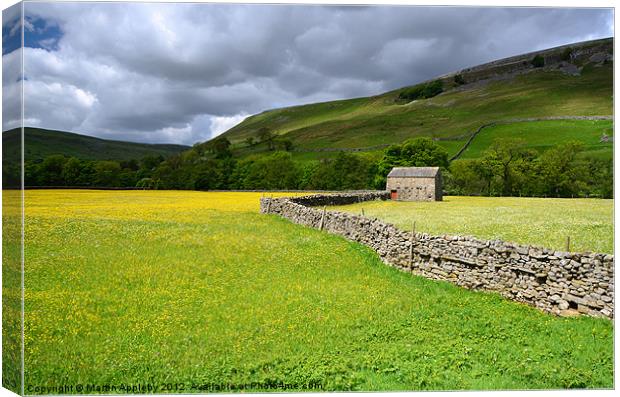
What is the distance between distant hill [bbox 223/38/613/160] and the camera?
880cm

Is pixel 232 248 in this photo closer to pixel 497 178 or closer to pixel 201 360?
pixel 201 360

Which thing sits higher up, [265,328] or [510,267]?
[510,267]

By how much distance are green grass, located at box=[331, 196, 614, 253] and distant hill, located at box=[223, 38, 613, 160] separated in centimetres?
232

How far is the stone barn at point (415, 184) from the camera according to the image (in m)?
29.5

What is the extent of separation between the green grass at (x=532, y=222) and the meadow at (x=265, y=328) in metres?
4.76

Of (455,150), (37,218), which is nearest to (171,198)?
(37,218)

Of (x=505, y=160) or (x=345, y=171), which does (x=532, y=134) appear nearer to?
(x=505, y=160)

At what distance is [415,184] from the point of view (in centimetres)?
3188

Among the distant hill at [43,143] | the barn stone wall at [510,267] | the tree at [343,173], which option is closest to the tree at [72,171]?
the distant hill at [43,143]

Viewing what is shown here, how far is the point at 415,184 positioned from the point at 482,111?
14662mm

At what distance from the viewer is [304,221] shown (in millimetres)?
18969

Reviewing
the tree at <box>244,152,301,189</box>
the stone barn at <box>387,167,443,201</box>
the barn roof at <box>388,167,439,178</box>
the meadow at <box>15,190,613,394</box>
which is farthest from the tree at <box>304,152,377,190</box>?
the meadow at <box>15,190,613,394</box>

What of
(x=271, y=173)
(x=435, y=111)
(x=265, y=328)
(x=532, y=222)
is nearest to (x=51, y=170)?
(x=265, y=328)

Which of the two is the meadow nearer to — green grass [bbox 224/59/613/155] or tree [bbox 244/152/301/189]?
green grass [bbox 224/59/613/155]
